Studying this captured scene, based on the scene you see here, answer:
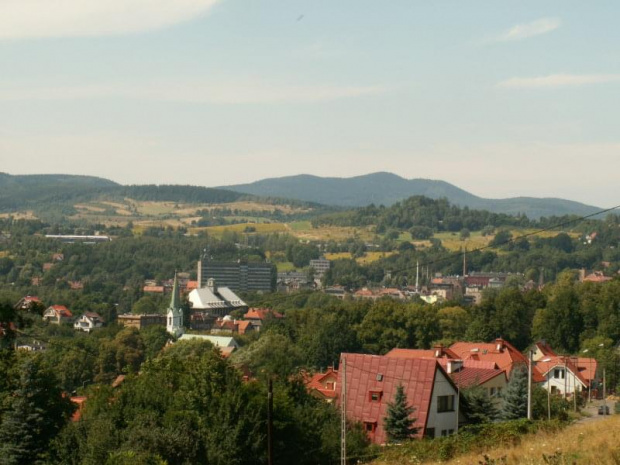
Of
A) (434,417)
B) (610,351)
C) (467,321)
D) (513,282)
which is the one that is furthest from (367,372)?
(513,282)

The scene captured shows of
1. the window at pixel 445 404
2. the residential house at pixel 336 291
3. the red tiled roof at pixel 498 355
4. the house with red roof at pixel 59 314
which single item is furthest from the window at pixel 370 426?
the residential house at pixel 336 291

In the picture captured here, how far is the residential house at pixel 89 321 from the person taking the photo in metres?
117

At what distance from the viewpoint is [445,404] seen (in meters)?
33.6

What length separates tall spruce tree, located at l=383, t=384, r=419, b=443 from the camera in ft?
103

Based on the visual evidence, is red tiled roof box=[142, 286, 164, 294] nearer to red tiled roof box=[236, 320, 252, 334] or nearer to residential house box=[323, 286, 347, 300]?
residential house box=[323, 286, 347, 300]

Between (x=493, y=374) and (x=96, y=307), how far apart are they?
9200 centimetres

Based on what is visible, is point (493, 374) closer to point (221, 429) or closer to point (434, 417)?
point (434, 417)

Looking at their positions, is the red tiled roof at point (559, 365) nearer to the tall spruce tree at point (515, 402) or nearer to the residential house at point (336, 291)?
the tall spruce tree at point (515, 402)

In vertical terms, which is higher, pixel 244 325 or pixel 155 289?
pixel 244 325

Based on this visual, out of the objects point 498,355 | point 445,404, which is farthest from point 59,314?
point 445,404

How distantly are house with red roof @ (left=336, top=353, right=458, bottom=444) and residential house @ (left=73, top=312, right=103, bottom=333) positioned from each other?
8365cm

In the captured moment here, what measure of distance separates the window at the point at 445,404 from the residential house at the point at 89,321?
3342 inches

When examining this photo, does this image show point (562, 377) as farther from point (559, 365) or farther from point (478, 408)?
point (478, 408)

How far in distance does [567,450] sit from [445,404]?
643 inches
